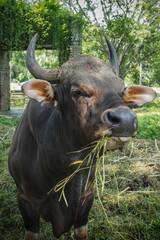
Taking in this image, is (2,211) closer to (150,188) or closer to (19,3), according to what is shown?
(150,188)

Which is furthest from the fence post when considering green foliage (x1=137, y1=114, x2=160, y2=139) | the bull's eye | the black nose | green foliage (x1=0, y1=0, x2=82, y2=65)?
the black nose

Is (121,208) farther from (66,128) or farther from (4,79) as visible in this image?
(4,79)

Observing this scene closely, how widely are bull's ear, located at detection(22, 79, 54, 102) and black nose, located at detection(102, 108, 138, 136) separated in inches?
29.5

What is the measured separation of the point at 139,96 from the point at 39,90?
3.29ft

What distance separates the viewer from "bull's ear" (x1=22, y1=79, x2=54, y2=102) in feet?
6.97

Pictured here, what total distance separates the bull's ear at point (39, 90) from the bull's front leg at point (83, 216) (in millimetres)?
1348

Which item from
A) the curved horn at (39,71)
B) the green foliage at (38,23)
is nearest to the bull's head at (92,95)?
the curved horn at (39,71)

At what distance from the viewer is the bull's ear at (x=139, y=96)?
87.4 inches

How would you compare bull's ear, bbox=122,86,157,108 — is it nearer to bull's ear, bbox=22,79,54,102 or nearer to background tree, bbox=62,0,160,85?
bull's ear, bbox=22,79,54,102

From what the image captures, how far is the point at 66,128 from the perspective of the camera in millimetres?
2232

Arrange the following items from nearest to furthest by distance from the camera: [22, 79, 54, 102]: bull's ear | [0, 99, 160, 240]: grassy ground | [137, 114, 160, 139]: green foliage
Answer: [22, 79, 54, 102]: bull's ear
[0, 99, 160, 240]: grassy ground
[137, 114, 160, 139]: green foliage

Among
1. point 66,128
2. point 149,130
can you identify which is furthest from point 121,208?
point 149,130

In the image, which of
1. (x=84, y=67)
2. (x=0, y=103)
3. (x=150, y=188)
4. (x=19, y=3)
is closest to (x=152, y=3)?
(x=19, y=3)

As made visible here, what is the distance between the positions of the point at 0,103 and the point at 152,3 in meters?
11.6
